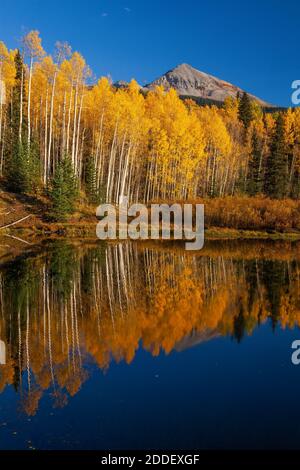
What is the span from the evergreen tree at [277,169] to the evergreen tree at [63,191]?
32.1 metres

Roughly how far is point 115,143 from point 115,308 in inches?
1249

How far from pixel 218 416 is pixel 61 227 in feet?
84.6

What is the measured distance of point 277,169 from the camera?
56.2m

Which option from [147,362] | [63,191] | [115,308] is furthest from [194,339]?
[63,191]

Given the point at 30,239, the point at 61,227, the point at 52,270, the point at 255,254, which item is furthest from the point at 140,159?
the point at 52,270

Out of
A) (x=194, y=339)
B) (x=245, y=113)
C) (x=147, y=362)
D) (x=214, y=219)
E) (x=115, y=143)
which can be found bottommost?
(x=147, y=362)

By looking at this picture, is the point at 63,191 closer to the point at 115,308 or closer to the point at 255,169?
the point at 115,308

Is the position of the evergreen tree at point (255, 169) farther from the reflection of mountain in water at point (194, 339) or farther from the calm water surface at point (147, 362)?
the reflection of mountain in water at point (194, 339)

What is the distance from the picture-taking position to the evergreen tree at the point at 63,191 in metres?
29.2

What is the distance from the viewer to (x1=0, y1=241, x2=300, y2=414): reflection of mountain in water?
713cm

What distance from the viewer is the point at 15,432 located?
16.5 ft

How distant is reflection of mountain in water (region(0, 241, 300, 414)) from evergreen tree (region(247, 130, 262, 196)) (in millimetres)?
38002

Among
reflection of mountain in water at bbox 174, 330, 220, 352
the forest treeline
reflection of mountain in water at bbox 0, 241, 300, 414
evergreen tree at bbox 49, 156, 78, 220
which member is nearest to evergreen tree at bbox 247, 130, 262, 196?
the forest treeline
